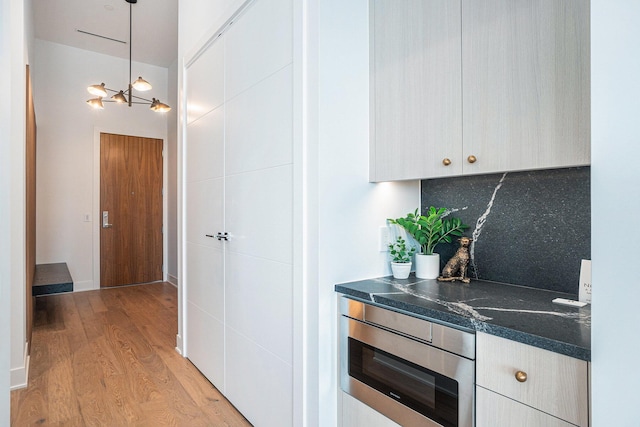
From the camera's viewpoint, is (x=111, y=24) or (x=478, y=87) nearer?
(x=478, y=87)

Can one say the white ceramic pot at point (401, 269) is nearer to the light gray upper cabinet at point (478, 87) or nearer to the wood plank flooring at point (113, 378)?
the light gray upper cabinet at point (478, 87)

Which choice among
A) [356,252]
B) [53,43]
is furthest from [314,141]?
[53,43]

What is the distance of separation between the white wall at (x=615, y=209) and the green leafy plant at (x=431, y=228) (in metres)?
0.95

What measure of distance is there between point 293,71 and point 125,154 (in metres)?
4.76

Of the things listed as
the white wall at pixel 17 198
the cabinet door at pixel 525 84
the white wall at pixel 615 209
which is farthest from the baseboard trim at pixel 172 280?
the white wall at pixel 615 209

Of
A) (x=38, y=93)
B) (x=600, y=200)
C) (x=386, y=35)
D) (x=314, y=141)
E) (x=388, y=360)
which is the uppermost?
(x=38, y=93)

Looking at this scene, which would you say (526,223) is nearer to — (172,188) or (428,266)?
(428,266)

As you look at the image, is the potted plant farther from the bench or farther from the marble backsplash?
the bench

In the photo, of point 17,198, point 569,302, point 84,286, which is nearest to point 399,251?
point 569,302

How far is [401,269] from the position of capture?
1.68 meters

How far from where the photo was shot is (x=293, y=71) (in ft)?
5.30

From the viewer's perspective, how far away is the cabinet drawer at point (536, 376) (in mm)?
879

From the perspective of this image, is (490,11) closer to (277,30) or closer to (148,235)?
(277,30)

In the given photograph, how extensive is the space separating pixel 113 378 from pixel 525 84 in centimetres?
289
